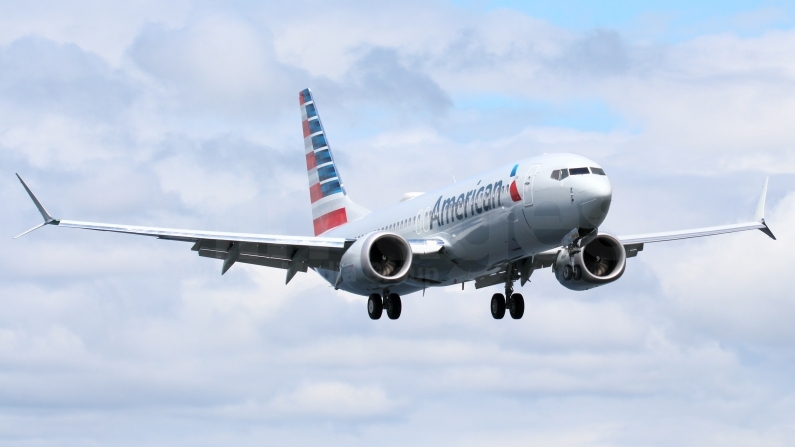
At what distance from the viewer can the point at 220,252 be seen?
48438mm

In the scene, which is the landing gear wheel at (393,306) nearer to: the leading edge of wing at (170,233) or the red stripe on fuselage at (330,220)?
the leading edge of wing at (170,233)

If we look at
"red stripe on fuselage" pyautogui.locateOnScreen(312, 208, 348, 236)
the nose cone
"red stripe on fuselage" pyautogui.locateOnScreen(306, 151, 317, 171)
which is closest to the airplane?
the nose cone

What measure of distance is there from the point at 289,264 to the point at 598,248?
12.1 meters

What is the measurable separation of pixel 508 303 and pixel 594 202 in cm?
1037

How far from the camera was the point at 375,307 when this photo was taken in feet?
160

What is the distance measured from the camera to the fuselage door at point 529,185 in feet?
139

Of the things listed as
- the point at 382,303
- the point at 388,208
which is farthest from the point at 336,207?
the point at 382,303

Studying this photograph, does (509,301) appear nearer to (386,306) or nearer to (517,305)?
(517,305)

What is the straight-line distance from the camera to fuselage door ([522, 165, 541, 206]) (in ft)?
139

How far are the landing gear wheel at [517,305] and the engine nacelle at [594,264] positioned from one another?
8.68 ft

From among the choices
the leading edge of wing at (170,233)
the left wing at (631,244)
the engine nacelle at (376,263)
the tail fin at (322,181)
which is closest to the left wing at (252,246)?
the leading edge of wing at (170,233)

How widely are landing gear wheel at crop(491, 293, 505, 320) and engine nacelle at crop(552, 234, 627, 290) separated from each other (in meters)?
3.46

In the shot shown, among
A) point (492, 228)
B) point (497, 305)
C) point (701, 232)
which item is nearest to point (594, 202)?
point (492, 228)

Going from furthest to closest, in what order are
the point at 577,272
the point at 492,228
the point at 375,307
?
the point at 375,307
the point at 577,272
the point at 492,228
